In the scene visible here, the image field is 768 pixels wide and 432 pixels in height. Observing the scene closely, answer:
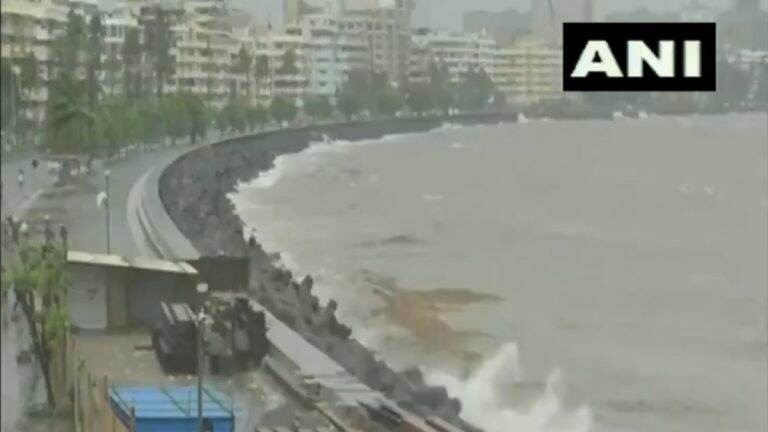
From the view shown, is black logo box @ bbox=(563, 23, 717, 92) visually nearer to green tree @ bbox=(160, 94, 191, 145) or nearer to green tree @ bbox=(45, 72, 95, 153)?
green tree @ bbox=(45, 72, 95, 153)

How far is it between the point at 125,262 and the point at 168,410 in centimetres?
67

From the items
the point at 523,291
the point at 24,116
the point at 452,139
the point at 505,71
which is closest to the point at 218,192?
the point at 452,139

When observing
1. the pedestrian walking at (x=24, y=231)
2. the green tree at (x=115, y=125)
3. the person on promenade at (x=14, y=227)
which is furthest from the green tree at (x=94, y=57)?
the person on promenade at (x=14, y=227)

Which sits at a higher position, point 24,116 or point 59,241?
point 24,116

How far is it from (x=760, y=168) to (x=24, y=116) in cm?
1010

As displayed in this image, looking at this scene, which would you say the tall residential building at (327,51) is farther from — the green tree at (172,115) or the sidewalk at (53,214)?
the sidewalk at (53,214)

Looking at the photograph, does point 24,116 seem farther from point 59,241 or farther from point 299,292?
point 299,292

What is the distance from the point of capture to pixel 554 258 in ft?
31.3

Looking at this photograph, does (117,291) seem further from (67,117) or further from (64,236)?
(67,117)

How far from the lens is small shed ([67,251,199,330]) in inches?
113

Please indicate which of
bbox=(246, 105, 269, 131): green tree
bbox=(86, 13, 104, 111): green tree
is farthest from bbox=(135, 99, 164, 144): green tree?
bbox=(246, 105, 269, 131): green tree

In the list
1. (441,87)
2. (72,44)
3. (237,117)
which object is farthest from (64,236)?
(441,87)

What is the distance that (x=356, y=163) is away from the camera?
1028 centimetres

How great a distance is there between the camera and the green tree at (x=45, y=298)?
2.43 metres
